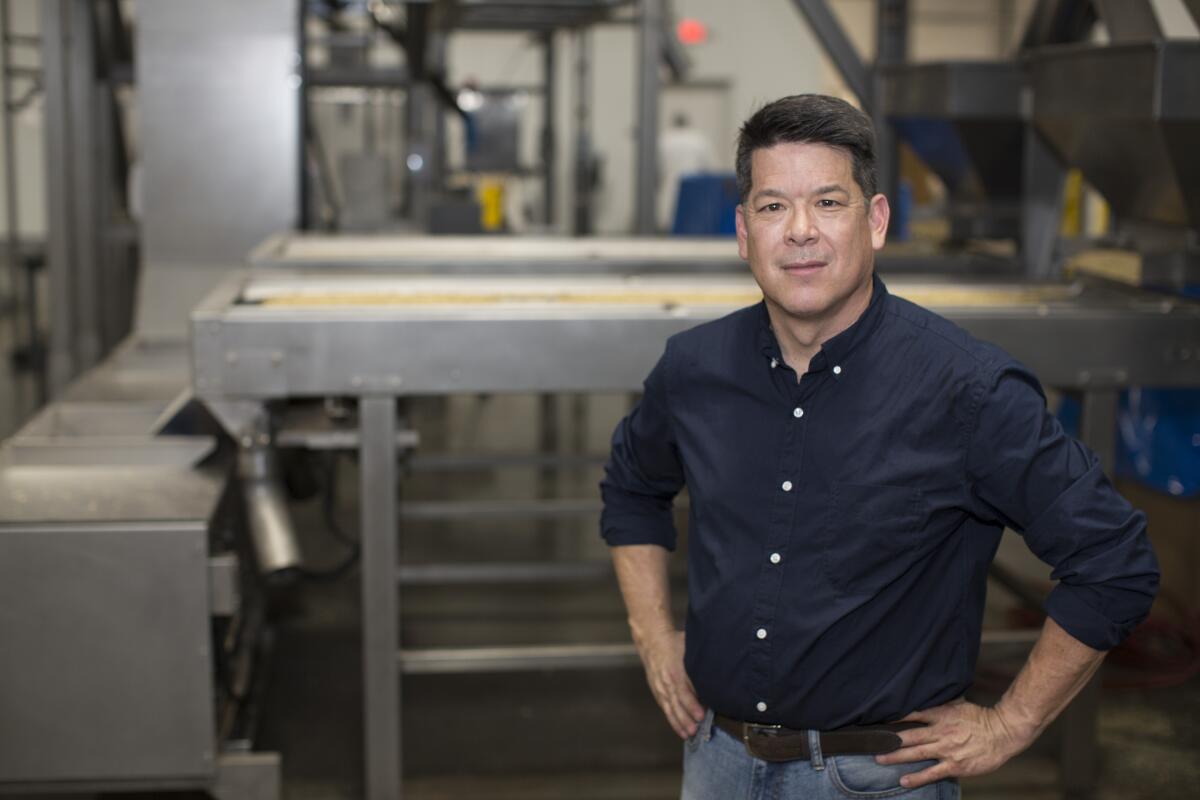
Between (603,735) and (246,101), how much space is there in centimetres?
219

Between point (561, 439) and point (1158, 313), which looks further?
point (561, 439)

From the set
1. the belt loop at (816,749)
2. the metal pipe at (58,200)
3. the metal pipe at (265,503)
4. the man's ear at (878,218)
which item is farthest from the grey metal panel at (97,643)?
the metal pipe at (58,200)

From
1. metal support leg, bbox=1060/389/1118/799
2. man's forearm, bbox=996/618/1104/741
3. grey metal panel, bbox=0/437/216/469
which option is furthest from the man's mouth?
grey metal panel, bbox=0/437/216/469

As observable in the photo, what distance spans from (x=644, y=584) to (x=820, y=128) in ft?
2.15

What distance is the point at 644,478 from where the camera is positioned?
179 cm

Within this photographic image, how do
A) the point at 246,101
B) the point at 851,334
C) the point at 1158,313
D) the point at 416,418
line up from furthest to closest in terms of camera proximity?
1. the point at 416,418
2. the point at 246,101
3. the point at 1158,313
4. the point at 851,334

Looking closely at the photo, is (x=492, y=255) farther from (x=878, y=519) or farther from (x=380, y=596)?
(x=878, y=519)

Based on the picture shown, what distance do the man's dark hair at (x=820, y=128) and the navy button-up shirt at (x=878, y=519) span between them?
→ 15 centimetres

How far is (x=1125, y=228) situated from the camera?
4.45 meters

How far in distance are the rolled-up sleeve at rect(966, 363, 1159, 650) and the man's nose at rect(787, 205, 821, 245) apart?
0.77 feet

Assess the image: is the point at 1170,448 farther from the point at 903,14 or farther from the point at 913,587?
the point at 913,587

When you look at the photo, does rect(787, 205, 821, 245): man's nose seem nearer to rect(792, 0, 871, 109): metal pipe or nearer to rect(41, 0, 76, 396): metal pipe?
rect(792, 0, 871, 109): metal pipe

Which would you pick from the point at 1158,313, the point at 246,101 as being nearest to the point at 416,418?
the point at 246,101

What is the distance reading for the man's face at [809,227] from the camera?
146cm
